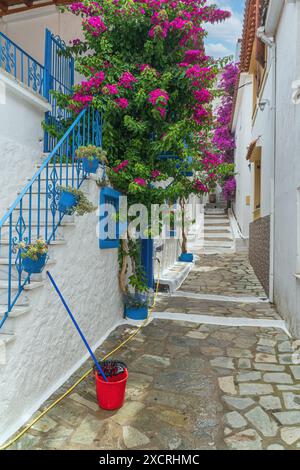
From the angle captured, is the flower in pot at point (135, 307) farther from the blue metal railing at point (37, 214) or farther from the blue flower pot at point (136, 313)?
the blue metal railing at point (37, 214)

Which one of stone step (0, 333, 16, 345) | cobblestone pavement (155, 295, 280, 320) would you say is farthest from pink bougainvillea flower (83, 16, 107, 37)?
cobblestone pavement (155, 295, 280, 320)

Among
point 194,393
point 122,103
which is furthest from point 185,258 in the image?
point 194,393

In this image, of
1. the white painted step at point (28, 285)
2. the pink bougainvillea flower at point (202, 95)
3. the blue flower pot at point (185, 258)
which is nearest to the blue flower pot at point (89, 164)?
the white painted step at point (28, 285)

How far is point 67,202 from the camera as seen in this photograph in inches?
144

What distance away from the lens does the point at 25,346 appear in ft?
9.72

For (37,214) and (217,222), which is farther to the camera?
(217,222)

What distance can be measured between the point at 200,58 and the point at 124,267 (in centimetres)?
378

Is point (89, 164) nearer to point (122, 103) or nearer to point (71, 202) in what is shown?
point (71, 202)

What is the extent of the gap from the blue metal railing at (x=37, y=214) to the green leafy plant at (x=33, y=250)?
0.25 ft

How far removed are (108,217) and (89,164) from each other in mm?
1031

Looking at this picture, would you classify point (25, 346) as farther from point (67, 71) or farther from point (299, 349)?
point (67, 71)

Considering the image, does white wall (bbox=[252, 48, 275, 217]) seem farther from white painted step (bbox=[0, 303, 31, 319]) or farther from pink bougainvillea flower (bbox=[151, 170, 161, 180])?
white painted step (bbox=[0, 303, 31, 319])

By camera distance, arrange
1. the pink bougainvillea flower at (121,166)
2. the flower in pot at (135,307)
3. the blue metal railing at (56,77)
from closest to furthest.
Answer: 1. the pink bougainvillea flower at (121,166)
2. the flower in pot at (135,307)
3. the blue metal railing at (56,77)

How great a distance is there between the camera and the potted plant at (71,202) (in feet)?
12.0
